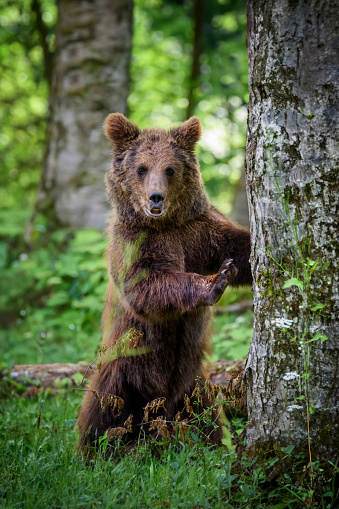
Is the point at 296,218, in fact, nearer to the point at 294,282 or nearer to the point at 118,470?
the point at 294,282

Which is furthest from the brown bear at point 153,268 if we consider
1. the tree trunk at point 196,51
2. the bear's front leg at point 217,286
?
the tree trunk at point 196,51

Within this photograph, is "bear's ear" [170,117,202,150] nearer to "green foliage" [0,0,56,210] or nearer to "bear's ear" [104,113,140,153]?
"bear's ear" [104,113,140,153]

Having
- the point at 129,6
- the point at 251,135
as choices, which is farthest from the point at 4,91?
the point at 251,135

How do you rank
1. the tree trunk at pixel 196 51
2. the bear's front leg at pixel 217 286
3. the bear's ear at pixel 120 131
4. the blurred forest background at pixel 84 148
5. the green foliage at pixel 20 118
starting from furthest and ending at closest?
the tree trunk at pixel 196 51 < the green foliage at pixel 20 118 < the blurred forest background at pixel 84 148 < the bear's ear at pixel 120 131 < the bear's front leg at pixel 217 286

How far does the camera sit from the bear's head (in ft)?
14.0

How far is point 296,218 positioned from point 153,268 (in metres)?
1.44

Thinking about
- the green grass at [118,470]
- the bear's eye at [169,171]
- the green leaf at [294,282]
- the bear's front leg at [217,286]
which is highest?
the bear's eye at [169,171]

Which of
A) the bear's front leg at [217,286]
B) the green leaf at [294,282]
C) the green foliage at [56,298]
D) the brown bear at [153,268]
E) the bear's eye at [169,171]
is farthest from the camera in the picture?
the green foliage at [56,298]

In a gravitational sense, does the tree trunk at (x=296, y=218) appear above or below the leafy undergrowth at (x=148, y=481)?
above

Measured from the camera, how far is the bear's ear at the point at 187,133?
4645mm

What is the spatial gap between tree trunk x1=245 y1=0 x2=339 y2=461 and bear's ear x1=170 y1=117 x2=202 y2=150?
5.30 ft

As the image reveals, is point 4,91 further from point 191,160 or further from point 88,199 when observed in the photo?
point 191,160

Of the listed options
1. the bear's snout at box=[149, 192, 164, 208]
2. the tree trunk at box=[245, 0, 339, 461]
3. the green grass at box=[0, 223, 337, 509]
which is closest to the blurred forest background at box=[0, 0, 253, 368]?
the green grass at box=[0, 223, 337, 509]

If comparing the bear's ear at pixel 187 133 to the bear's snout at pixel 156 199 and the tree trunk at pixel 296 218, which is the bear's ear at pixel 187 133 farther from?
the tree trunk at pixel 296 218
